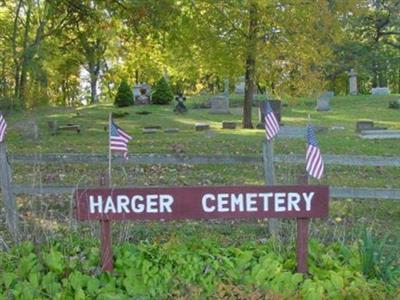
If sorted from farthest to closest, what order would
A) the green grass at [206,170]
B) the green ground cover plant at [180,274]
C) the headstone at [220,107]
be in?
the headstone at [220,107], the green grass at [206,170], the green ground cover plant at [180,274]

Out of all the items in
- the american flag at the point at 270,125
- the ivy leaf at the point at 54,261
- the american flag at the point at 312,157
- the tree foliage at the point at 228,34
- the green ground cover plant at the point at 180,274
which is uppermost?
the tree foliage at the point at 228,34

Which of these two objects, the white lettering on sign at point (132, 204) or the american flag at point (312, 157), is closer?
the white lettering on sign at point (132, 204)

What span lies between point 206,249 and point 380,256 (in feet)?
4.82

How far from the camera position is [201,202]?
4.55 metres

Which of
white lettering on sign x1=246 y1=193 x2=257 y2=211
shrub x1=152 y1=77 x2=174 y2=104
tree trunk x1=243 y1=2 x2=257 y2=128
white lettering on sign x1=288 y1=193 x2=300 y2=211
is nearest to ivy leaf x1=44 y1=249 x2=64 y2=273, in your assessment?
white lettering on sign x1=246 y1=193 x2=257 y2=211

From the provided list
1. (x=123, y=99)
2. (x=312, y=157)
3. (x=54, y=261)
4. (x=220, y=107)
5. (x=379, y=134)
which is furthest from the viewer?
(x=123, y=99)

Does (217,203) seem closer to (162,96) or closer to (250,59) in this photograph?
(250,59)

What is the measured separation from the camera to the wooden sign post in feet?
14.9

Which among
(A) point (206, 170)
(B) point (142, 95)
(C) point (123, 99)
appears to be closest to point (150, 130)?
(A) point (206, 170)

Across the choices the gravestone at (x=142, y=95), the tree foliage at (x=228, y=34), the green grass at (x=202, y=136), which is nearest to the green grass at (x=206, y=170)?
the green grass at (x=202, y=136)

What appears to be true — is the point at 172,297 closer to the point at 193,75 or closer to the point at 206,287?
the point at 206,287

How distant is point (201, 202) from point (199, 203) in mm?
19

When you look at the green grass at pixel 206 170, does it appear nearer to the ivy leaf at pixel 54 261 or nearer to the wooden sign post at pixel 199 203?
the ivy leaf at pixel 54 261

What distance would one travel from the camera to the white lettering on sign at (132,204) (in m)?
4.52
